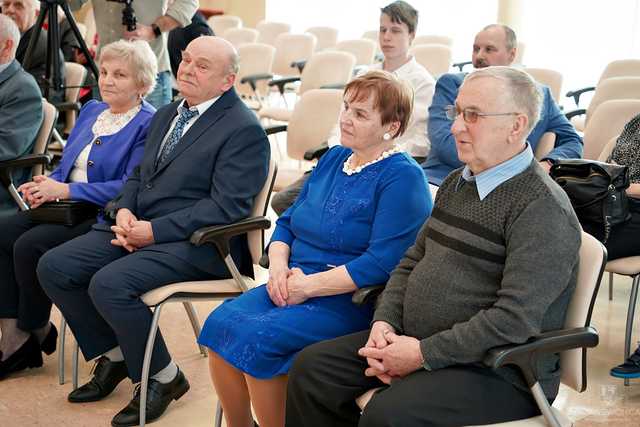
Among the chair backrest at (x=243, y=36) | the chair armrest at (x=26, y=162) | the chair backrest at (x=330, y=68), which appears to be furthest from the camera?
the chair backrest at (x=243, y=36)

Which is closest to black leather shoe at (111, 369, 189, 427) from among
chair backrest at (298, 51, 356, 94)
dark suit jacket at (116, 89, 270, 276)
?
dark suit jacket at (116, 89, 270, 276)

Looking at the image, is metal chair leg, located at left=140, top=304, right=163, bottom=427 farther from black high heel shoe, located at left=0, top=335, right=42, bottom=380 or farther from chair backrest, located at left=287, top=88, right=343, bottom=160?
chair backrest, located at left=287, top=88, right=343, bottom=160

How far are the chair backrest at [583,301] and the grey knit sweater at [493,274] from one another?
0.02 meters

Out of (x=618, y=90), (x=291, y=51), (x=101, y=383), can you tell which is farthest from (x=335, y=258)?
(x=291, y=51)

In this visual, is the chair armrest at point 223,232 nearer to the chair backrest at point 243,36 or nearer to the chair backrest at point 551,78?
the chair backrest at point 551,78

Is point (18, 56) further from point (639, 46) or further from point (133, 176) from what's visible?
point (639, 46)

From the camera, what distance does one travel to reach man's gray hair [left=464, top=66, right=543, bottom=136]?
201 cm

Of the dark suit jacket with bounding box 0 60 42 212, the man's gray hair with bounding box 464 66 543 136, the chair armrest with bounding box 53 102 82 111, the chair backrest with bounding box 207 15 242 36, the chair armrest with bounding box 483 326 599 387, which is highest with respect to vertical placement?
the man's gray hair with bounding box 464 66 543 136

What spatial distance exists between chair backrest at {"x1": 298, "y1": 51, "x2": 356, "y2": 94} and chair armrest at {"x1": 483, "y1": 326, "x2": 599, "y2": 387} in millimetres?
4597

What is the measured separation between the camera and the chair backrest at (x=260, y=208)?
2945 mm

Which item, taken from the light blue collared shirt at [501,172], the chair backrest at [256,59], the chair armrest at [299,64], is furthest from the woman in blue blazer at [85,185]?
the chair armrest at [299,64]

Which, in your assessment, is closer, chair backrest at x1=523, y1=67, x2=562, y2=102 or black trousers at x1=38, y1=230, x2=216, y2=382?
black trousers at x1=38, y1=230, x2=216, y2=382

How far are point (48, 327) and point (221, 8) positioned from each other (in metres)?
9.68

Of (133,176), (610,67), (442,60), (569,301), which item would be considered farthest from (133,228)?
(442,60)
